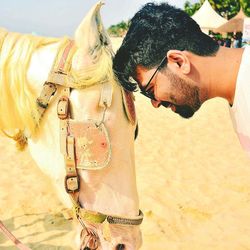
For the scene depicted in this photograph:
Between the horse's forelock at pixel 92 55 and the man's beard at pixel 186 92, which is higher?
the horse's forelock at pixel 92 55

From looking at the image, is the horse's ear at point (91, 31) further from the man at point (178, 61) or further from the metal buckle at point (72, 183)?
the metal buckle at point (72, 183)

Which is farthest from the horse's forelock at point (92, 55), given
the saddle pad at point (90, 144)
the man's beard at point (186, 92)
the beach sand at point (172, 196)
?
the beach sand at point (172, 196)

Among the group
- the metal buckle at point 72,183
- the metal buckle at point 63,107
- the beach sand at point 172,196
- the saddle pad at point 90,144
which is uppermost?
the metal buckle at point 63,107

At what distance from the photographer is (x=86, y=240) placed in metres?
1.83

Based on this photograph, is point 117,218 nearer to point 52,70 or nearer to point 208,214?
point 52,70

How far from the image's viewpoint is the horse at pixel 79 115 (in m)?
1.59

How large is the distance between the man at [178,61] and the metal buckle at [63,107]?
0.81 ft

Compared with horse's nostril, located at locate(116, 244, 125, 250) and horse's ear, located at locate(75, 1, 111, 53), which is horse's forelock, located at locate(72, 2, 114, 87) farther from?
horse's nostril, located at locate(116, 244, 125, 250)

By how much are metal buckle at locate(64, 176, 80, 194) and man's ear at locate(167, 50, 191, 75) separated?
2.17 feet

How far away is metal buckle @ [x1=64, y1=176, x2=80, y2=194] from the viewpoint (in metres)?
1.65

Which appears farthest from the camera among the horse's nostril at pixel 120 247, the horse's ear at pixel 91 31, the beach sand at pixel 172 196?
the beach sand at pixel 172 196

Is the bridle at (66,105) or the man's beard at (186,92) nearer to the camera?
the bridle at (66,105)

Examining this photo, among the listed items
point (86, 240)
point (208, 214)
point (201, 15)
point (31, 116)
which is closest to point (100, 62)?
point (31, 116)

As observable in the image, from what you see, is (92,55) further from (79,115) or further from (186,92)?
(186,92)
